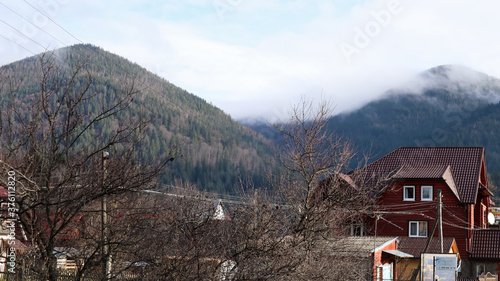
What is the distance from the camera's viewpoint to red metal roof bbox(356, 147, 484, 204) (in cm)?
4150

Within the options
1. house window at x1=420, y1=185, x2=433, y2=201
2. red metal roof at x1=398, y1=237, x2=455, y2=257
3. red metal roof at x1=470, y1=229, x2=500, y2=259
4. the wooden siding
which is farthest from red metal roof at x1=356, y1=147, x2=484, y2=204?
red metal roof at x1=398, y1=237, x2=455, y2=257

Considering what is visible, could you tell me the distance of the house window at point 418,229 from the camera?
4059cm

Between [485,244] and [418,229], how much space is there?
4780mm

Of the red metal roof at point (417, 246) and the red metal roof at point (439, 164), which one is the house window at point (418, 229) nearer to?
the red metal roof at point (417, 246)

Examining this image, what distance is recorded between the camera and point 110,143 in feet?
28.1

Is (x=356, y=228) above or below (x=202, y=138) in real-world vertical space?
below

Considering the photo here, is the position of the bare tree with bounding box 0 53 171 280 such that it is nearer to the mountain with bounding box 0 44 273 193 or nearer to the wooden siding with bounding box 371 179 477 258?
the wooden siding with bounding box 371 179 477 258

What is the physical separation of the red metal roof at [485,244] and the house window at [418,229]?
3.49 metres

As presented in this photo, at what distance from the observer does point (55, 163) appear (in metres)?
8.56

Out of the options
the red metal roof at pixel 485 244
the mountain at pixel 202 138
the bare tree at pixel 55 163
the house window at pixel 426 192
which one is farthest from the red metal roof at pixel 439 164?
the mountain at pixel 202 138

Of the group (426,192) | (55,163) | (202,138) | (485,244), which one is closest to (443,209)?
(426,192)

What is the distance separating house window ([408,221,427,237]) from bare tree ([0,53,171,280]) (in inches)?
1373

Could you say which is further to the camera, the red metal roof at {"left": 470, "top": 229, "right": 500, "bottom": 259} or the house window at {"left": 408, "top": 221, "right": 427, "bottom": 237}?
the house window at {"left": 408, "top": 221, "right": 427, "bottom": 237}

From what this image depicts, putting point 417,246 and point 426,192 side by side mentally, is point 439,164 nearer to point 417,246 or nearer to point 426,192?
point 426,192
